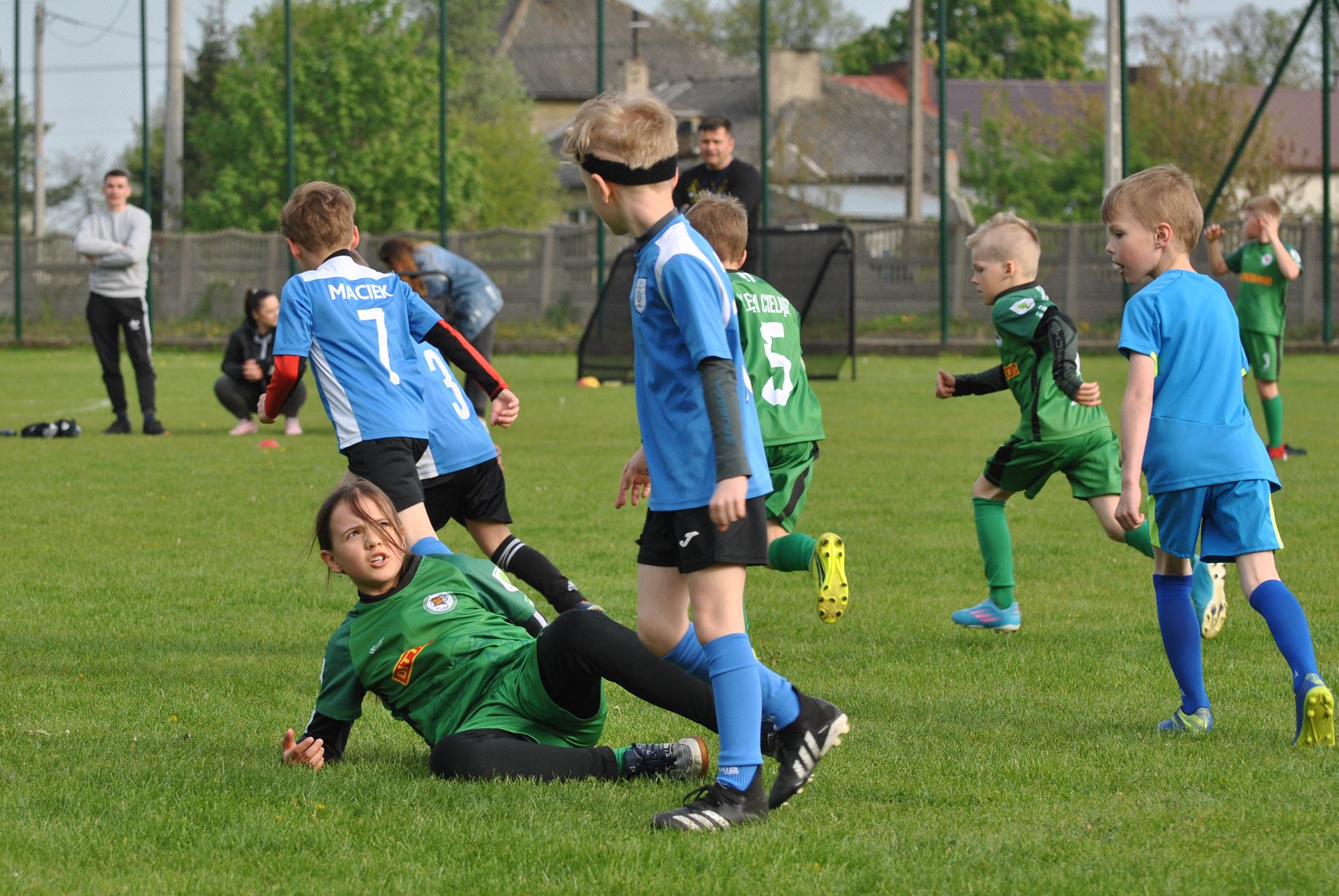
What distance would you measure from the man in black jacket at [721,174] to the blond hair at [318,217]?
4.11 metres

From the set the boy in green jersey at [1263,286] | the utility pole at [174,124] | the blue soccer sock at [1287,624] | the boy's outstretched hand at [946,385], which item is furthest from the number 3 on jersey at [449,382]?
the utility pole at [174,124]

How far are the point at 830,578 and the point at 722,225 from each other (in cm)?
138

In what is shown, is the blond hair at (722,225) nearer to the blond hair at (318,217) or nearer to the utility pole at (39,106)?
the blond hair at (318,217)

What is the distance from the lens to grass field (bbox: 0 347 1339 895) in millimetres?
3166

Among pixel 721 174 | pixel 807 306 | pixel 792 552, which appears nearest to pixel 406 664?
pixel 792 552

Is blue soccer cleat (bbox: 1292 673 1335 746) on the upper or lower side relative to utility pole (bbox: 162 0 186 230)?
lower

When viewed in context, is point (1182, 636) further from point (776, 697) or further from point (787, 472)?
A: point (787, 472)

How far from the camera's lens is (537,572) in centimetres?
570

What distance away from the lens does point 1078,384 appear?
5.27 m

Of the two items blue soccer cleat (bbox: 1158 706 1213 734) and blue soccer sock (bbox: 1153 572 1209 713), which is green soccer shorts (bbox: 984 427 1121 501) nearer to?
blue soccer sock (bbox: 1153 572 1209 713)

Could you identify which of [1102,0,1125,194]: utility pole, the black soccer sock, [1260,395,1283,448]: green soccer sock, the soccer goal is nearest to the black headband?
the black soccer sock

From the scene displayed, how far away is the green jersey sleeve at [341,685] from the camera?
13.1 ft

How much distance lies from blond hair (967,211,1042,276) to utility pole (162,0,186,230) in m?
26.6

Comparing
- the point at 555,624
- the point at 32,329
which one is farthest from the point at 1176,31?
the point at 555,624
